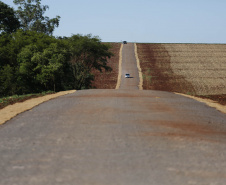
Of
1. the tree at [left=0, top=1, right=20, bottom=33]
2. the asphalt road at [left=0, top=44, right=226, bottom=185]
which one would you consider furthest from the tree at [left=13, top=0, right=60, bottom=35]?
the asphalt road at [left=0, top=44, right=226, bottom=185]

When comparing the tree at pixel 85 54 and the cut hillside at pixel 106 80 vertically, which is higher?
the tree at pixel 85 54

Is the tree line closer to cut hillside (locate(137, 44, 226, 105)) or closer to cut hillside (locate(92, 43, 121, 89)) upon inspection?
cut hillside (locate(92, 43, 121, 89))

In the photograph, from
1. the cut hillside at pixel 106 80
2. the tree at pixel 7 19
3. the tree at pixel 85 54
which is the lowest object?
the cut hillside at pixel 106 80

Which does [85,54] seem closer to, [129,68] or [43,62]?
[43,62]

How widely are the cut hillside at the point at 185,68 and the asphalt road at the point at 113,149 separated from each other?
3351 cm

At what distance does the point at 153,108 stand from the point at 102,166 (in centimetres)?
1092

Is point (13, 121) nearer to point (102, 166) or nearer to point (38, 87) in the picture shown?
point (102, 166)

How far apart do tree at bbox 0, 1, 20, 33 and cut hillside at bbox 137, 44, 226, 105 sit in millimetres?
33348

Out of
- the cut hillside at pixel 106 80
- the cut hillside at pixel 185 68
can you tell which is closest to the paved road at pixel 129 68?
the cut hillside at pixel 106 80

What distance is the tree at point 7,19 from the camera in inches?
2975

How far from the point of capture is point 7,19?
77.1m

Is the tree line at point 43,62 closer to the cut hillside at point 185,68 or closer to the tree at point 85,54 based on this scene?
the tree at point 85,54

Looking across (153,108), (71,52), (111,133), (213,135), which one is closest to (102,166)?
(111,133)

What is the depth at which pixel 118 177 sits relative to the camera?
23.5ft
